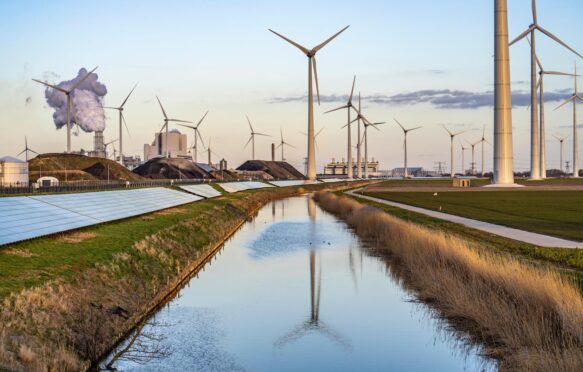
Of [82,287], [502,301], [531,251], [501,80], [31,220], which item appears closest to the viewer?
[502,301]

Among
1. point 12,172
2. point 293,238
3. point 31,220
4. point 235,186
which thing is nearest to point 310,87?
point 235,186

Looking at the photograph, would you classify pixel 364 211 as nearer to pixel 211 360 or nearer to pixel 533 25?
pixel 211 360

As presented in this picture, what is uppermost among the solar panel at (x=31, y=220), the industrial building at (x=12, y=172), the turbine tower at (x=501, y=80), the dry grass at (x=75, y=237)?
the turbine tower at (x=501, y=80)

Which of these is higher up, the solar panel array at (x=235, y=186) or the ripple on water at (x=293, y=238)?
the solar panel array at (x=235, y=186)

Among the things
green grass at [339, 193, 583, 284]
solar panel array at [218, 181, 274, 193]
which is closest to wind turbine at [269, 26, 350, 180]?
solar panel array at [218, 181, 274, 193]

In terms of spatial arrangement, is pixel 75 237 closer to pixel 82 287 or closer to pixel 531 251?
pixel 82 287

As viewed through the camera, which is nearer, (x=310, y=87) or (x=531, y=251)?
(x=531, y=251)

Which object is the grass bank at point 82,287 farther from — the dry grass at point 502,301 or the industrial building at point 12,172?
the industrial building at point 12,172

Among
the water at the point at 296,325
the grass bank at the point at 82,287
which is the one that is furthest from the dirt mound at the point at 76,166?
the water at the point at 296,325
